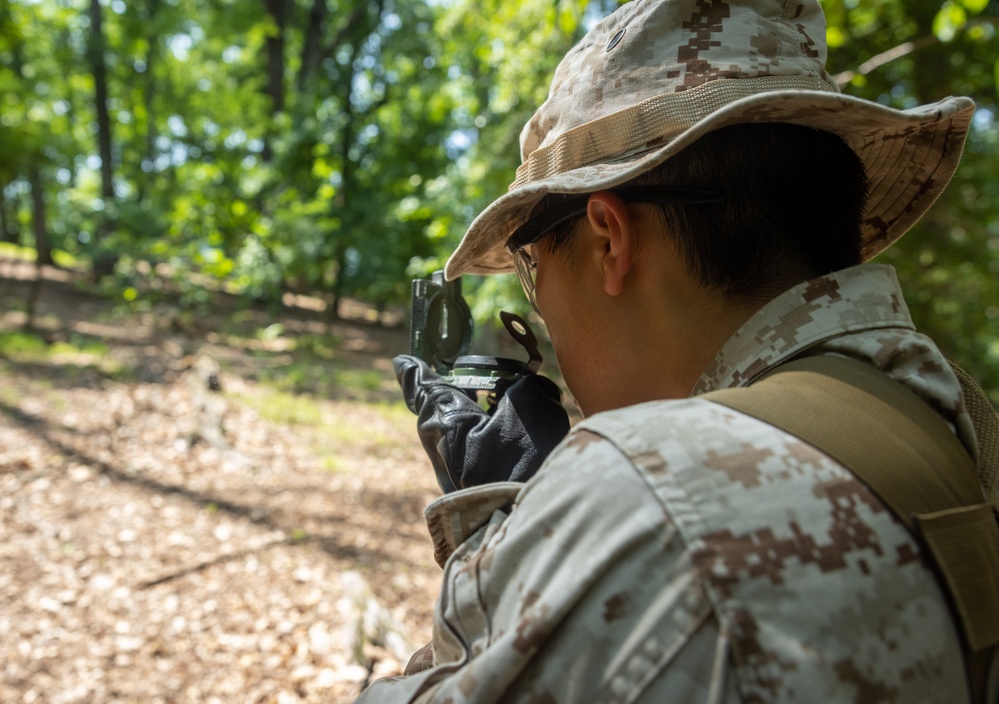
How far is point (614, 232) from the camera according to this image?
1235 mm

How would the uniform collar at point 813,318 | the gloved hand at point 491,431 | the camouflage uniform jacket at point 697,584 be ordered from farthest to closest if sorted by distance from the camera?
1. the gloved hand at point 491,431
2. the uniform collar at point 813,318
3. the camouflage uniform jacket at point 697,584

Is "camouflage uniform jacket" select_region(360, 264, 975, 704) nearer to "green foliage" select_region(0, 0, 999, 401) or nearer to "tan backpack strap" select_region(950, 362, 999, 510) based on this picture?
"tan backpack strap" select_region(950, 362, 999, 510)

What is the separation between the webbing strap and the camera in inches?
30.9

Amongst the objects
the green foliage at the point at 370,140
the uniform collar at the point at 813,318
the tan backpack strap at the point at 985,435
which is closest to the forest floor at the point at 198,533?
the green foliage at the point at 370,140

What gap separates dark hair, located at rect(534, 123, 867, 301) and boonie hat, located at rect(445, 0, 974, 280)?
0.05 m

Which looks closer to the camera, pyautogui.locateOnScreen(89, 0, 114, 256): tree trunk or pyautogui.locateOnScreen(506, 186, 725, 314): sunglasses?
pyautogui.locateOnScreen(506, 186, 725, 314): sunglasses

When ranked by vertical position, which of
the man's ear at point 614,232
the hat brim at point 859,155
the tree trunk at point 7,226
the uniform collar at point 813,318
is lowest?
the tree trunk at point 7,226

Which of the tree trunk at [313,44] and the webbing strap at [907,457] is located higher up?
the tree trunk at [313,44]

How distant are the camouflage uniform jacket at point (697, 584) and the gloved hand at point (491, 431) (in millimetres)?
402

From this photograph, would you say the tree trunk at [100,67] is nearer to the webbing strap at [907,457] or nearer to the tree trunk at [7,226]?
the webbing strap at [907,457]

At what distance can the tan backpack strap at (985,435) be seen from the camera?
0.94 m

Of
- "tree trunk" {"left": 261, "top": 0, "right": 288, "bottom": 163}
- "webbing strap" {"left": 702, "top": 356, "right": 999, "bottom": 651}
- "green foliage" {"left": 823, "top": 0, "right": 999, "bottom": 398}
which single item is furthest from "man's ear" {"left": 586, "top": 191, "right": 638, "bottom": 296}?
"tree trunk" {"left": 261, "top": 0, "right": 288, "bottom": 163}

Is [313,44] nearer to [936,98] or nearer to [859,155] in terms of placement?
[936,98]

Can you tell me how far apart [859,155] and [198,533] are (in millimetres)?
4510
